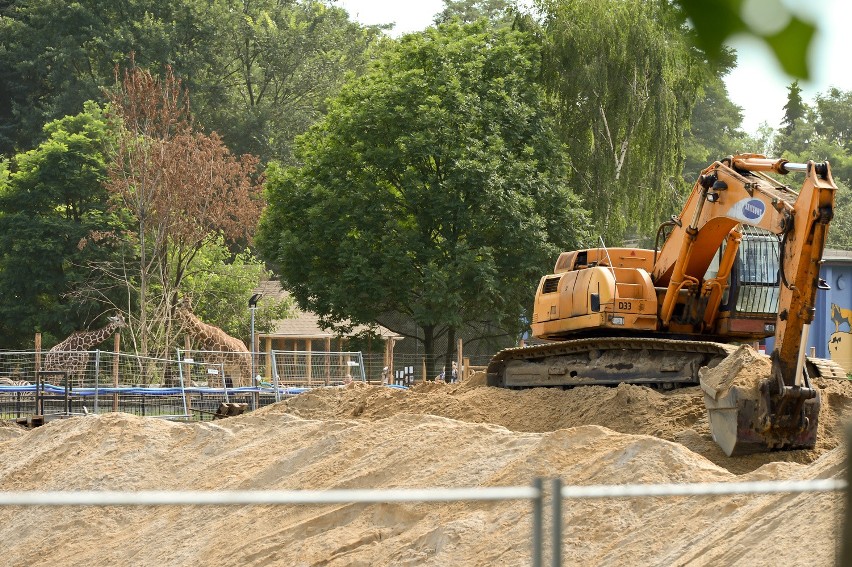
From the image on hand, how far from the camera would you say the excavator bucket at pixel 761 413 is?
37.5 ft

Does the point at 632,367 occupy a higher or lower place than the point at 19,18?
lower

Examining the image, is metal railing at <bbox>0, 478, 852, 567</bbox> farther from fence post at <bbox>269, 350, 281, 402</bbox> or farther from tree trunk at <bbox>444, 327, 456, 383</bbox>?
tree trunk at <bbox>444, 327, 456, 383</bbox>

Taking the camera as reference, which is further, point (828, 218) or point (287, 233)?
point (287, 233)

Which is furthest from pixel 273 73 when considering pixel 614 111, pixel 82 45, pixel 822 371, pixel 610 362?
pixel 822 371

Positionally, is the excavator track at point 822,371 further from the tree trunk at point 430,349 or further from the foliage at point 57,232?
the foliage at point 57,232

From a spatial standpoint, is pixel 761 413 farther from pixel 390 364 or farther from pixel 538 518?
pixel 390 364

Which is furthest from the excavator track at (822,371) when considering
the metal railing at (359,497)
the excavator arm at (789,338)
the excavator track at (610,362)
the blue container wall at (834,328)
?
→ the blue container wall at (834,328)

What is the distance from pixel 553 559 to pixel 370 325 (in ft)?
101

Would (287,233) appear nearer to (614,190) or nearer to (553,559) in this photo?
(614,190)

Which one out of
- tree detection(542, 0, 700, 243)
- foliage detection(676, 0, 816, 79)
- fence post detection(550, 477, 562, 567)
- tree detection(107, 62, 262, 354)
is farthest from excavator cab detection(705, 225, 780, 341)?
tree detection(107, 62, 262, 354)

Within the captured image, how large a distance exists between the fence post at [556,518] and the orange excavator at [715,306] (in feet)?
28.6

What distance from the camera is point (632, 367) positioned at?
15086 millimetres

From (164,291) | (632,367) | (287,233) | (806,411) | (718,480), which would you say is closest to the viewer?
(718,480)

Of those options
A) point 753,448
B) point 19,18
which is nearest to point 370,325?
point 753,448
